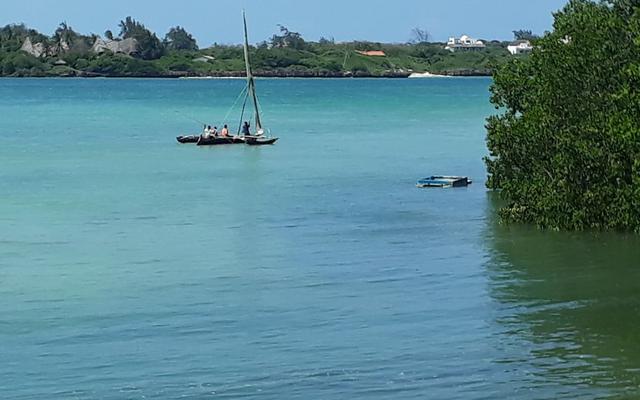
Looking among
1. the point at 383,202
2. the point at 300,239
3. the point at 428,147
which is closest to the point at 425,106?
the point at 428,147

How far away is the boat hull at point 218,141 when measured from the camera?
6494 cm

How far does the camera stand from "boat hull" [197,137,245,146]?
64.9m

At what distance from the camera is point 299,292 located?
25.9 meters

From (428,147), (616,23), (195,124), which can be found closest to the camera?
(616,23)

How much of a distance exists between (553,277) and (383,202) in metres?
13.9

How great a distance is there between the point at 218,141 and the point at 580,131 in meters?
36.1

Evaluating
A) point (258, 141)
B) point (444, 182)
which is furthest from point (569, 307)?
point (258, 141)

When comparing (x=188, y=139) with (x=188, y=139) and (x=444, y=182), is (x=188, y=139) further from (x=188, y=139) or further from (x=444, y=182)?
(x=444, y=182)

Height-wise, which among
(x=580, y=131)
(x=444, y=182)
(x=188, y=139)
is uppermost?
(x=580, y=131)

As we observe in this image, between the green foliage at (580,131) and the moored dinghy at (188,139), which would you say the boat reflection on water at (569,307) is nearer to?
the green foliage at (580,131)

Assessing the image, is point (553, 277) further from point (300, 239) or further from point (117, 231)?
point (117, 231)

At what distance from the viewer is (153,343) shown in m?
21.6

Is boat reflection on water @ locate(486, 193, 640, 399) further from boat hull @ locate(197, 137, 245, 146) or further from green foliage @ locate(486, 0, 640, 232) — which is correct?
boat hull @ locate(197, 137, 245, 146)

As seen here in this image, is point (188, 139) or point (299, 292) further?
point (188, 139)
